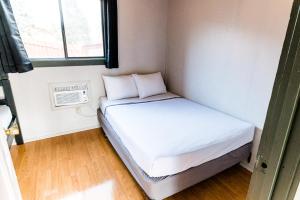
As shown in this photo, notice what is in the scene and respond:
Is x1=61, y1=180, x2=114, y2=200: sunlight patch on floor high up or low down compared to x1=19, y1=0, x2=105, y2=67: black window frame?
down

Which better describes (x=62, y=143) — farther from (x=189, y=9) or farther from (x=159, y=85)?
(x=189, y=9)

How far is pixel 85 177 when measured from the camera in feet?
6.22

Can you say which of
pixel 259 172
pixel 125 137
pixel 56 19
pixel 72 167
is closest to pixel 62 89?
pixel 56 19

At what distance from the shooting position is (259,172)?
599 mm

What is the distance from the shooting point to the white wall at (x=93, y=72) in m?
2.39

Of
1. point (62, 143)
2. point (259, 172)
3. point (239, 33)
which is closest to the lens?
point (259, 172)

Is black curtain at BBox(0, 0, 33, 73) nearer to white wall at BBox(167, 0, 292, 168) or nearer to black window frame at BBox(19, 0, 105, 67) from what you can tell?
black window frame at BBox(19, 0, 105, 67)

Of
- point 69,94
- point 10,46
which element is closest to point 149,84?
point 69,94

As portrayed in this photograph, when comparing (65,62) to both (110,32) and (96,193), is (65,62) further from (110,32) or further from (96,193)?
(96,193)

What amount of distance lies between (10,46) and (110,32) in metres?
1.21

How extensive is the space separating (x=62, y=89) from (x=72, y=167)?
1.09m

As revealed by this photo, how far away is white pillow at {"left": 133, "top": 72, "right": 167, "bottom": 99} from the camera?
279 centimetres

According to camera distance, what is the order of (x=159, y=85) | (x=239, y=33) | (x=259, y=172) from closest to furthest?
(x=259, y=172)
(x=239, y=33)
(x=159, y=85)

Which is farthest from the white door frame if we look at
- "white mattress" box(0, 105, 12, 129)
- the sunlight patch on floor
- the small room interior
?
"white mattress" box(0, 105, 12, 129)
